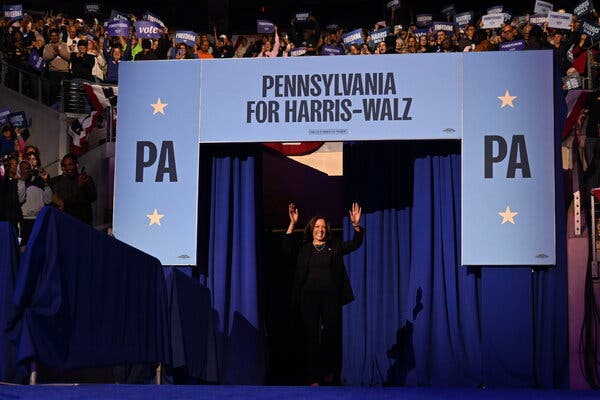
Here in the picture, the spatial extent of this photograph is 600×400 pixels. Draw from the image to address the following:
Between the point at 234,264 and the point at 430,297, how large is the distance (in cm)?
181

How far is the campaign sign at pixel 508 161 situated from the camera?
8211mm

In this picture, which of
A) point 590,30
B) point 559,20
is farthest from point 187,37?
point 590,30

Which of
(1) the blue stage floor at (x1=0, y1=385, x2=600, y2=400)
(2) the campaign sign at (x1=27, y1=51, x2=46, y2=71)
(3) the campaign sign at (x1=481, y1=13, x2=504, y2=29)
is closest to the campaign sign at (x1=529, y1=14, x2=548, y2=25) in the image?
(3) the campaign sign at (x1=481, y1=13, x2=504, y2=29)

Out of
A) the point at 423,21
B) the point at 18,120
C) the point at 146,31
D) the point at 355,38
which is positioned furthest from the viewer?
the point at 423,21

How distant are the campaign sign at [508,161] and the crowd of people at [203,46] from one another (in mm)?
4064

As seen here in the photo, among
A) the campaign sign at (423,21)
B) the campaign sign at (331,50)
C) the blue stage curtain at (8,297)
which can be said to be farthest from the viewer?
the campaign sign at (423,21)

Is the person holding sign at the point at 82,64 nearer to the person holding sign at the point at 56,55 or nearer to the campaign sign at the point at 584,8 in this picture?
the person holding sign at the point at 56,55

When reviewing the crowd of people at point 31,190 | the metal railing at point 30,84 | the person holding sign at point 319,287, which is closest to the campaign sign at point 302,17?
the metal railing at point 30,84

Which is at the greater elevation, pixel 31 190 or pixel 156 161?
pixel 156 161

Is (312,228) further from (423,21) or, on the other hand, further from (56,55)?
(423,21)

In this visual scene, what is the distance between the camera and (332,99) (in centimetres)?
859

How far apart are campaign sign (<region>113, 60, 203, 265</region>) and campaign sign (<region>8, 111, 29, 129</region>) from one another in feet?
14.7

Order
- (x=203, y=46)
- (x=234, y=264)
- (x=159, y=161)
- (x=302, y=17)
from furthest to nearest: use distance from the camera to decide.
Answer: (x=302, y=17), (x=203, y=46), (x=234, y=264), (x=159, y=161)

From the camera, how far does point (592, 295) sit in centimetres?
→ 933
